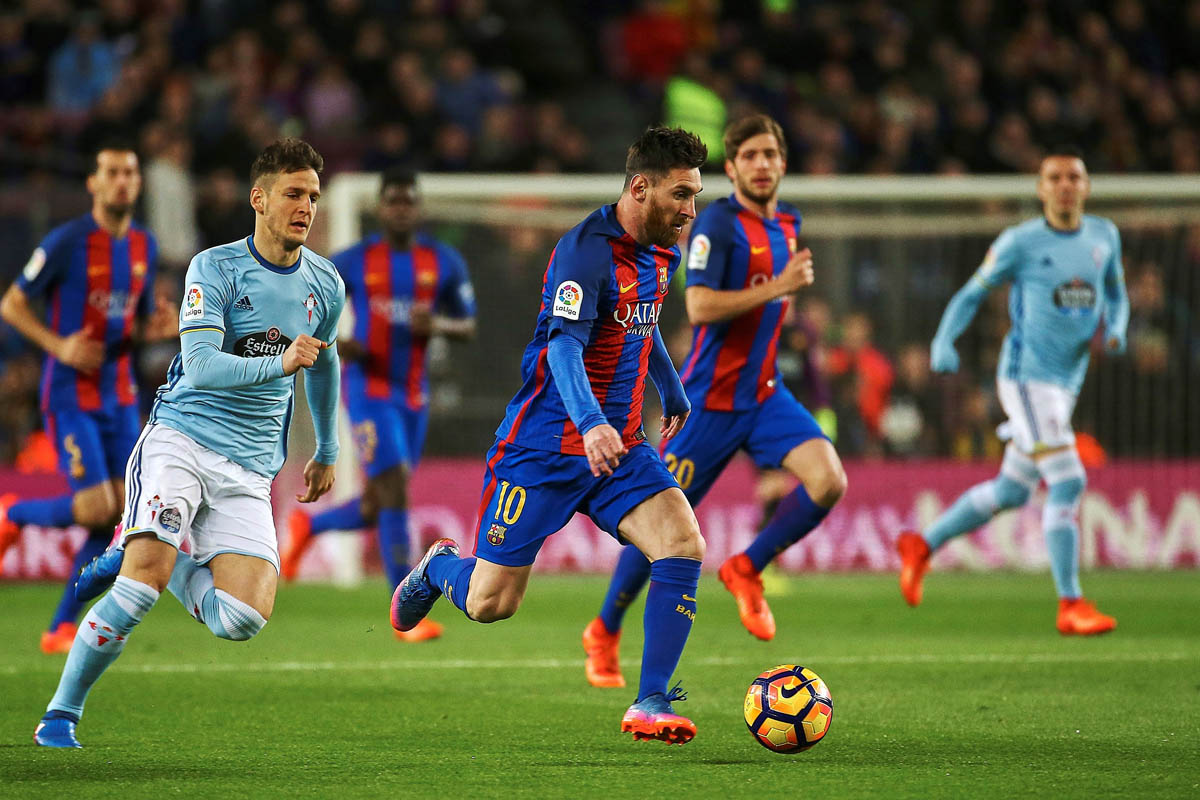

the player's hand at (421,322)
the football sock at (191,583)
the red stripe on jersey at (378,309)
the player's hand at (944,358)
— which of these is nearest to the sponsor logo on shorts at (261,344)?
the football sock at (191,583)

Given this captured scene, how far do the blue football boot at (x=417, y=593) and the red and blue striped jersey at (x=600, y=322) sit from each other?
21.0 inches

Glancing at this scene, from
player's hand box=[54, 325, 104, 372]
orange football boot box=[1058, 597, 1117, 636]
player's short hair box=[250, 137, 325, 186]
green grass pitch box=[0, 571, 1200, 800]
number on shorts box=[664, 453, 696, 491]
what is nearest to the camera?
green grass pitch box=[0, 571, 1200, 800]

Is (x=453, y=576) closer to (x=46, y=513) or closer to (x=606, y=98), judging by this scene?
(x=46, y=513)

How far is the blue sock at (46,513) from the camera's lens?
833 cm

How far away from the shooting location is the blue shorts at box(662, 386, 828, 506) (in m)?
7.26

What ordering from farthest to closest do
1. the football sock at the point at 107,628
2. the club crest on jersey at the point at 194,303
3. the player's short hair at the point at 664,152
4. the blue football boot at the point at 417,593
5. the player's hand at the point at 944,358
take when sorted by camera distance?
the player's hand at the point at 944,358 → the blue football boot at the point at 417,593 → the player's short hair at the point at 664,152 → the club crest on jersey at the point at 194,303 → the football sock at the point at 107,628

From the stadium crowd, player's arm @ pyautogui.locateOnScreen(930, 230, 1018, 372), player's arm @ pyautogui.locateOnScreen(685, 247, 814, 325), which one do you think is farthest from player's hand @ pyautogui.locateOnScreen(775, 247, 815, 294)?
the stadium crowd

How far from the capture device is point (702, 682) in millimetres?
7047

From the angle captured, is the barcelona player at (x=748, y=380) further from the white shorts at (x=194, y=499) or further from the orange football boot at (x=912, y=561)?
the orange football boot at (x=912, y=561)

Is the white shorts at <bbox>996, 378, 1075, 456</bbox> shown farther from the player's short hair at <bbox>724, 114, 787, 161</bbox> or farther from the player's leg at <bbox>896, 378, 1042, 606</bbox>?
the player's short hair at <bbox>724, 114, 787, 161</bbox>

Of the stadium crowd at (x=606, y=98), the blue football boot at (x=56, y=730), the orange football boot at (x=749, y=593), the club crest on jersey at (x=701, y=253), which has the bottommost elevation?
the blue football boot at (x=56, y=730)

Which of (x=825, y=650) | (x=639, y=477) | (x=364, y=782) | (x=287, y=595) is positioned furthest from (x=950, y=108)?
(x=364, y=782)

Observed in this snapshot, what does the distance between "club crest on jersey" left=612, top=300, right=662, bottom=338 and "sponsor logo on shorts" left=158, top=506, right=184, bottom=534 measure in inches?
61.3

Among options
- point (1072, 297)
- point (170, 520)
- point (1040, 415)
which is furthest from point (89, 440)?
point (1072, 297)
